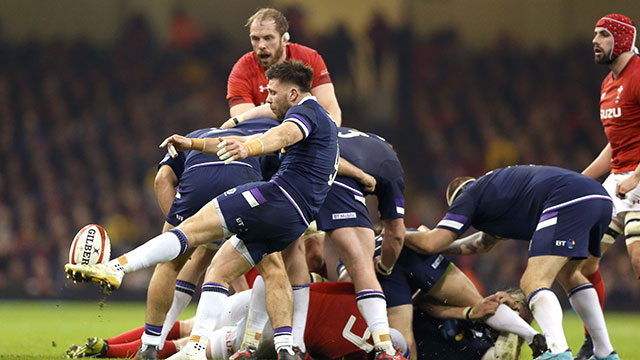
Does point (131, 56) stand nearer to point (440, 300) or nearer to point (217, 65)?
point (217, 65)

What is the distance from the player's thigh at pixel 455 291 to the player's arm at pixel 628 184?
1384 mm

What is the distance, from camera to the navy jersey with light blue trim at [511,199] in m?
5.29

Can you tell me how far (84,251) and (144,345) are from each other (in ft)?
4.26

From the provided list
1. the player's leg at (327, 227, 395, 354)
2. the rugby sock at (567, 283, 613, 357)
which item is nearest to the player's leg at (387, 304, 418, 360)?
the player's leg at (327, 227, 395, 354)

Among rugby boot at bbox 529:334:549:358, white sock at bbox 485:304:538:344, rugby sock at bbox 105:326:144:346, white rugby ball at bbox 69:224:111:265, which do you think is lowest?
rugby boot at bbox 529:334:549:358

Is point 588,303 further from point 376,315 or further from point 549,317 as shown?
point 376,315

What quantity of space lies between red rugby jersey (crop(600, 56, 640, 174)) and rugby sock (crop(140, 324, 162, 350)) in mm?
3979

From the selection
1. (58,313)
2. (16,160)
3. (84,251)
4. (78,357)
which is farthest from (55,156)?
(84,251)

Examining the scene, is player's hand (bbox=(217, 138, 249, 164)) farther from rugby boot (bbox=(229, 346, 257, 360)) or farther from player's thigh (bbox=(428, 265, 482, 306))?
player's thigh (bbox=(428, 265, 482, 306))

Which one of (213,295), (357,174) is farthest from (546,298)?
(213,295)

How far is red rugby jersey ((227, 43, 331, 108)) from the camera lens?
6.78 meters

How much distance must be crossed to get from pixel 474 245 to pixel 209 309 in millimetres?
2280

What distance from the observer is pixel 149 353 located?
5.30m

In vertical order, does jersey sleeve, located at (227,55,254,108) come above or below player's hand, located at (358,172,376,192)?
above
